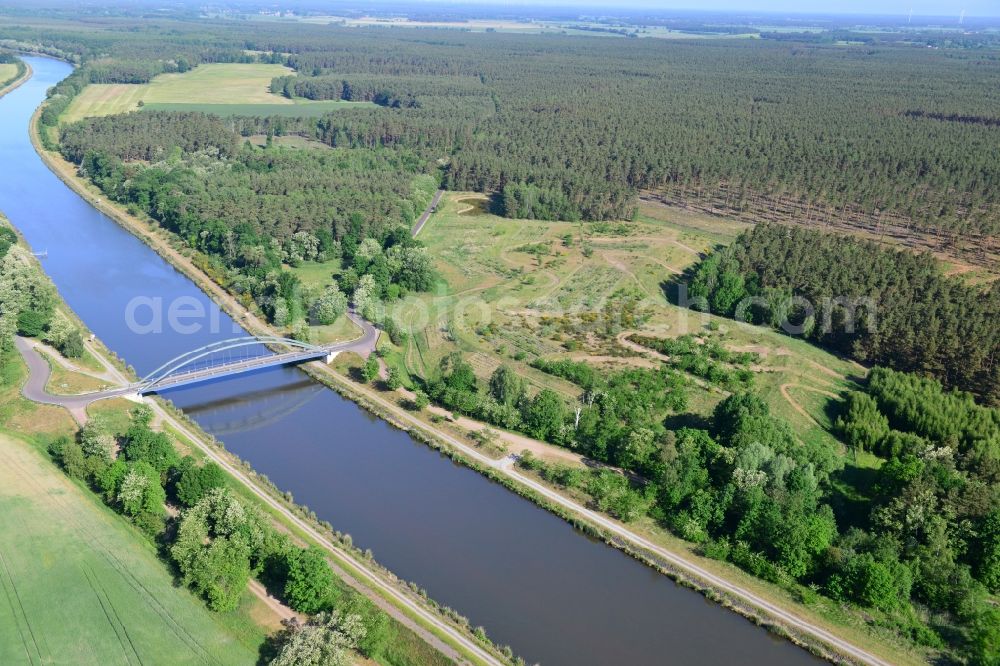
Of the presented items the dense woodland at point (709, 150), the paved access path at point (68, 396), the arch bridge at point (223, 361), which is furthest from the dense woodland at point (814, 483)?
the dense woodland at point (709, 150)

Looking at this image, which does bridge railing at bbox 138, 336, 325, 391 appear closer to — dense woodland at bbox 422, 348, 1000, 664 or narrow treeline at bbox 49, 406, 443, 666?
narrow treeline at bbox 49, 406, 443, 666

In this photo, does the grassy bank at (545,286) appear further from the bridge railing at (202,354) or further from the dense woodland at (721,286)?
the bridge railing at (202,354)

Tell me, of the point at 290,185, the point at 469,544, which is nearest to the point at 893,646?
the point at 469,544

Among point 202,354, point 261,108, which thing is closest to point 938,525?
point 202,354

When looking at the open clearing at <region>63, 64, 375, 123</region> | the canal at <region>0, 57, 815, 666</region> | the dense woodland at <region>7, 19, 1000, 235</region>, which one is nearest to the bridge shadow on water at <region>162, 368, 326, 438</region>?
the canal at <region>0, 57, 815, 666</region>

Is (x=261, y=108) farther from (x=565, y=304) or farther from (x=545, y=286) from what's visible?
(x=565, y=304)

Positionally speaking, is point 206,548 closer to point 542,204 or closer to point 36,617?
point 36,617
